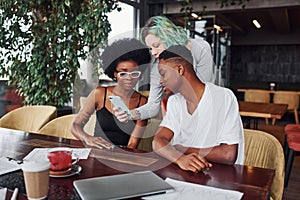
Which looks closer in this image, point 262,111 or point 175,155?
point 175,155

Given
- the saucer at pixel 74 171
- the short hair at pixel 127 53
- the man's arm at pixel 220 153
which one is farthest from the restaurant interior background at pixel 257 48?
the saucer at pixel 74 171

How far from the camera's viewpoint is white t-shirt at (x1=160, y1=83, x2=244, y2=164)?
150cm

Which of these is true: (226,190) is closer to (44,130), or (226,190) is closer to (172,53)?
(172,53)

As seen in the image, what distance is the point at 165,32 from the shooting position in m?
1.80

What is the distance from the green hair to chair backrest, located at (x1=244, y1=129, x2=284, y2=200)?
69 centimetres

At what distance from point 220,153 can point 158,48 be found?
0.69 meters

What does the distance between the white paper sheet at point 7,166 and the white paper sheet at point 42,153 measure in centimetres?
8

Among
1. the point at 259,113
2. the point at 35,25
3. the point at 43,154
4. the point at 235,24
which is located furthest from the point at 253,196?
the point at 235,24

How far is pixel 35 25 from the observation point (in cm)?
377

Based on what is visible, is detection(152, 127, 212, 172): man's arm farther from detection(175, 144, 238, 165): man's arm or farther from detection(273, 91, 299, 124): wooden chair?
detection(273, 91, 299, 124): wooden chair

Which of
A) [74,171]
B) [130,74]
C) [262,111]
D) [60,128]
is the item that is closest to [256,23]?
[262,111]

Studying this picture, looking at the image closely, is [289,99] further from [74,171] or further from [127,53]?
[74,171]

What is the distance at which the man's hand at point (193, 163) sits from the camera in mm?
1378

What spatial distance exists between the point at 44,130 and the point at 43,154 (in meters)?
0.80
